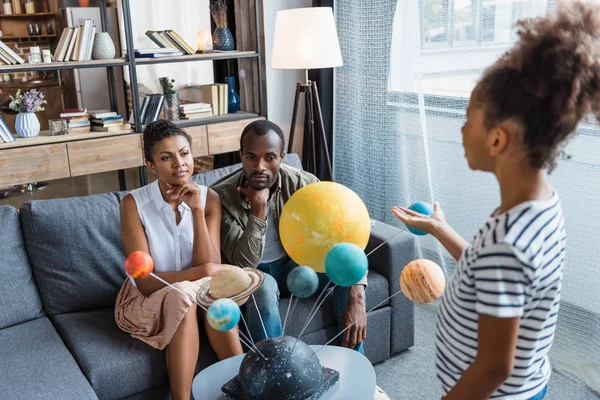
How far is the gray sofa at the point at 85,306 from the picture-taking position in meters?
1.83

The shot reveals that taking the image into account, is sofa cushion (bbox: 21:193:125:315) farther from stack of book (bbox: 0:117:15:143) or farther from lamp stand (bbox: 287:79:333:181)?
lamp stand (bbox: 287:79:333:181)

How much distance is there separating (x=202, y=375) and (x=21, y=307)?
3.00ft

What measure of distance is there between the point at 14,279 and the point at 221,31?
2171 mm

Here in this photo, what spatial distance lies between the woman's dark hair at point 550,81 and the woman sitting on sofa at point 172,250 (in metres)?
1.21

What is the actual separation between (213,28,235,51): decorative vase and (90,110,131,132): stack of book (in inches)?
31.0

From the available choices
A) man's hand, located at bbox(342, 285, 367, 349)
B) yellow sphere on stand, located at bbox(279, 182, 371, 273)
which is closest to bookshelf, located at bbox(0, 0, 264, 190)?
man's hand, located at bbox(342, 285, 367, 349)

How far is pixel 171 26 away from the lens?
4.23 meters

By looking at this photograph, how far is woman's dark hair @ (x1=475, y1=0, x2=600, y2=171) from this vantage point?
0.89 m

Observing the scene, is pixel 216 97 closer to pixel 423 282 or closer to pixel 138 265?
pixel 138 265

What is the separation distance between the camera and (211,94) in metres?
3.77

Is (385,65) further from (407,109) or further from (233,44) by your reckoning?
(233,44)

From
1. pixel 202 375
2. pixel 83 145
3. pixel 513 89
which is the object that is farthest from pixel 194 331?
pixel 83 145

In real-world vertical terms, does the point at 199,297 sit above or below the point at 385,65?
below

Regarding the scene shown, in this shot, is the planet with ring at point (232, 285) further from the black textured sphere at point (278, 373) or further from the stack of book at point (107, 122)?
the stack of book at point (107, 122)
